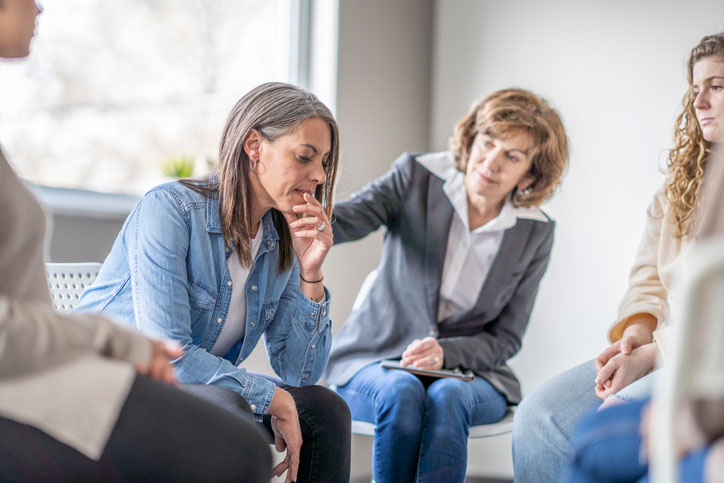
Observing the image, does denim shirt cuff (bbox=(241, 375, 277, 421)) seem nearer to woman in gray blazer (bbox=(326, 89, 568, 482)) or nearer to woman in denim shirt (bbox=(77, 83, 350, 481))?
woman in denim shirt (bbox=(77, 83, 350, 481))

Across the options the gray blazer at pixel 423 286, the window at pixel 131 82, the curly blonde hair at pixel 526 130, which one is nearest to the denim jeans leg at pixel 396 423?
the gray blazer at pixel 423 286

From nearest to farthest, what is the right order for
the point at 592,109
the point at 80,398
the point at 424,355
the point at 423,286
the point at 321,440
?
the point at 80,398 < the point at 321,440 < the point at 424,355 < the point at 423,286 < the point at 592,109

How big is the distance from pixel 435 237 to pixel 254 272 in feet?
2.24

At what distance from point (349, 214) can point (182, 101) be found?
771mm

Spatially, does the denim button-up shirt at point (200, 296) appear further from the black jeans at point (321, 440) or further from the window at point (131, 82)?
the window at point (131, 82)

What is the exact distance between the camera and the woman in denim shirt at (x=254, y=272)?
1284 millimetres

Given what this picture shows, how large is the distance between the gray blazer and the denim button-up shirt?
0.38 metres

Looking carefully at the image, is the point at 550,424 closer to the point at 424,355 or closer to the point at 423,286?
the point at 424,355

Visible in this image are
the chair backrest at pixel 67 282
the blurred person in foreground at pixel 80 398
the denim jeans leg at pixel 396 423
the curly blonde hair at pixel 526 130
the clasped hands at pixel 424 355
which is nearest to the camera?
the blurred person in foreground at pixel 80 398

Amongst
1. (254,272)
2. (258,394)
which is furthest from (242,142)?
(258,394)

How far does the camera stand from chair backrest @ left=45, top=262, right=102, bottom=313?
154 centimetres

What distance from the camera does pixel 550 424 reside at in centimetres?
154

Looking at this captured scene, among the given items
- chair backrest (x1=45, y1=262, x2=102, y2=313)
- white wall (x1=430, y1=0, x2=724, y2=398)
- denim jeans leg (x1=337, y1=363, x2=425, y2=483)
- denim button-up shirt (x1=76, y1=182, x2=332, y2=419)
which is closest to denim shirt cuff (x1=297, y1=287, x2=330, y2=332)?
denim button-up shirt (x1=76, y1=182, x2=332, y2=419)

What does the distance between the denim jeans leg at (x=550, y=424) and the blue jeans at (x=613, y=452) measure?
2.17 feet
